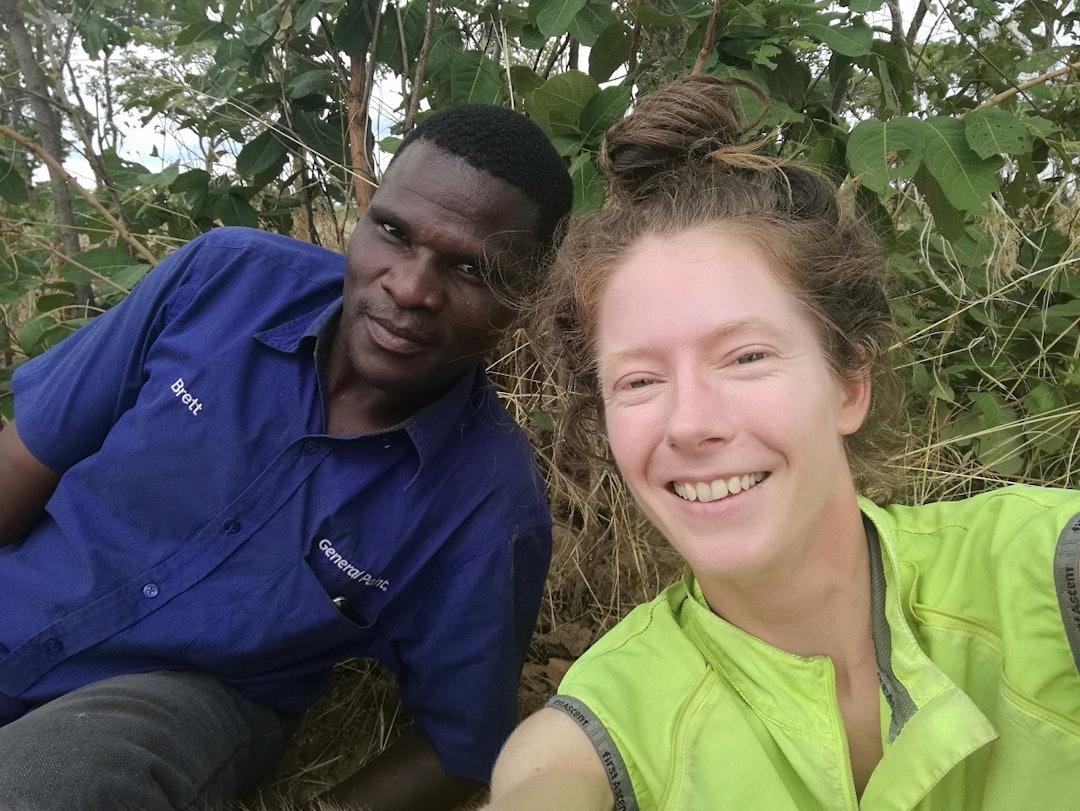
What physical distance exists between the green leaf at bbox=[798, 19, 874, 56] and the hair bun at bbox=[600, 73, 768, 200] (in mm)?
614

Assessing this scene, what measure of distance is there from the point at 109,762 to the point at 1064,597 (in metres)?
1.47

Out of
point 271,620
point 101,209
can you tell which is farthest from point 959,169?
point 101,209

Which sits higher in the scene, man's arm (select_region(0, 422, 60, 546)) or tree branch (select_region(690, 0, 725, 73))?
tree branch (select_region(690, 0, 725, 73))

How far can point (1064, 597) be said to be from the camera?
1.12 m

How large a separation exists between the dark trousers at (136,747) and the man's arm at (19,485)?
1.32ft

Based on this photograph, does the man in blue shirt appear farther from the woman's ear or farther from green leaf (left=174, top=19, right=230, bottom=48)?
green leaf (left=174, top=19, right=230, bottom=48)

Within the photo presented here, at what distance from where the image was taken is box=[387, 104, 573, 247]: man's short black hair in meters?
1.73

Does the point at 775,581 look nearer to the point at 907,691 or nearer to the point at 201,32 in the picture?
the point at 907,691

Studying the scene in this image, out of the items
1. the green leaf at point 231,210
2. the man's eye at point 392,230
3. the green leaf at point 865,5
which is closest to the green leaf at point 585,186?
the man's eye at point 392,230

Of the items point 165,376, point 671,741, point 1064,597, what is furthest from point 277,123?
point 1064,597

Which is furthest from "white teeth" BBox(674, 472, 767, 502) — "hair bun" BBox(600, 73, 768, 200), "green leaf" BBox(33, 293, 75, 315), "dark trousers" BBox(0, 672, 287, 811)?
"green leaf" BBox(33, 293, 75, 315)

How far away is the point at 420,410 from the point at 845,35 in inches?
48.6

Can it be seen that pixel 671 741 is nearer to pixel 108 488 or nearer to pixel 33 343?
pixel 108 488

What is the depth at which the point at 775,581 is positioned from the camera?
131cm
